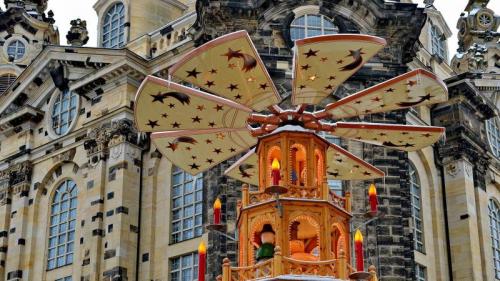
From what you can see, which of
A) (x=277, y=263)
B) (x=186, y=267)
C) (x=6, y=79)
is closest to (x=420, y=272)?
(x=186, y=267)

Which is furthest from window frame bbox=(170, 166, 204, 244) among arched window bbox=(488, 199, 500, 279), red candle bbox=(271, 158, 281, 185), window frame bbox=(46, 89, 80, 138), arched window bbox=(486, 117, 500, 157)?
red candle bbox=(271, 158, 281, 185)

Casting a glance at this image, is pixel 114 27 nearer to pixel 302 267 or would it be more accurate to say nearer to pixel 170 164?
pixel 170 164

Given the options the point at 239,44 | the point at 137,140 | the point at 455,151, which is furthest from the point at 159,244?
the point at 239,44

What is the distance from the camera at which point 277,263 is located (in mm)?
14484

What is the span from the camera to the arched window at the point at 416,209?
3134 centimetres

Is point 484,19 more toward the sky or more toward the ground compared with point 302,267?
more toward the sky

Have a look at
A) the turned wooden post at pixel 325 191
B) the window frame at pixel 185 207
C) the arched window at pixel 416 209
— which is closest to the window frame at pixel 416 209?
the arched window at pixel 416 209

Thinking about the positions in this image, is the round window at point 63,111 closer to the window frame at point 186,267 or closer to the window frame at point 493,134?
the window frame at point 186,267

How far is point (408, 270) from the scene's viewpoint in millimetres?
27031

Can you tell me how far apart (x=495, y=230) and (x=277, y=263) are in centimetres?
2271

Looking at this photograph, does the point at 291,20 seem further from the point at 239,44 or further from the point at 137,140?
the point at 239,44

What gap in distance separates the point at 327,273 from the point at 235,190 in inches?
500

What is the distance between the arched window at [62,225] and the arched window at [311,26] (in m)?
9.24

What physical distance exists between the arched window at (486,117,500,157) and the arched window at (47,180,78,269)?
51.9 feet
